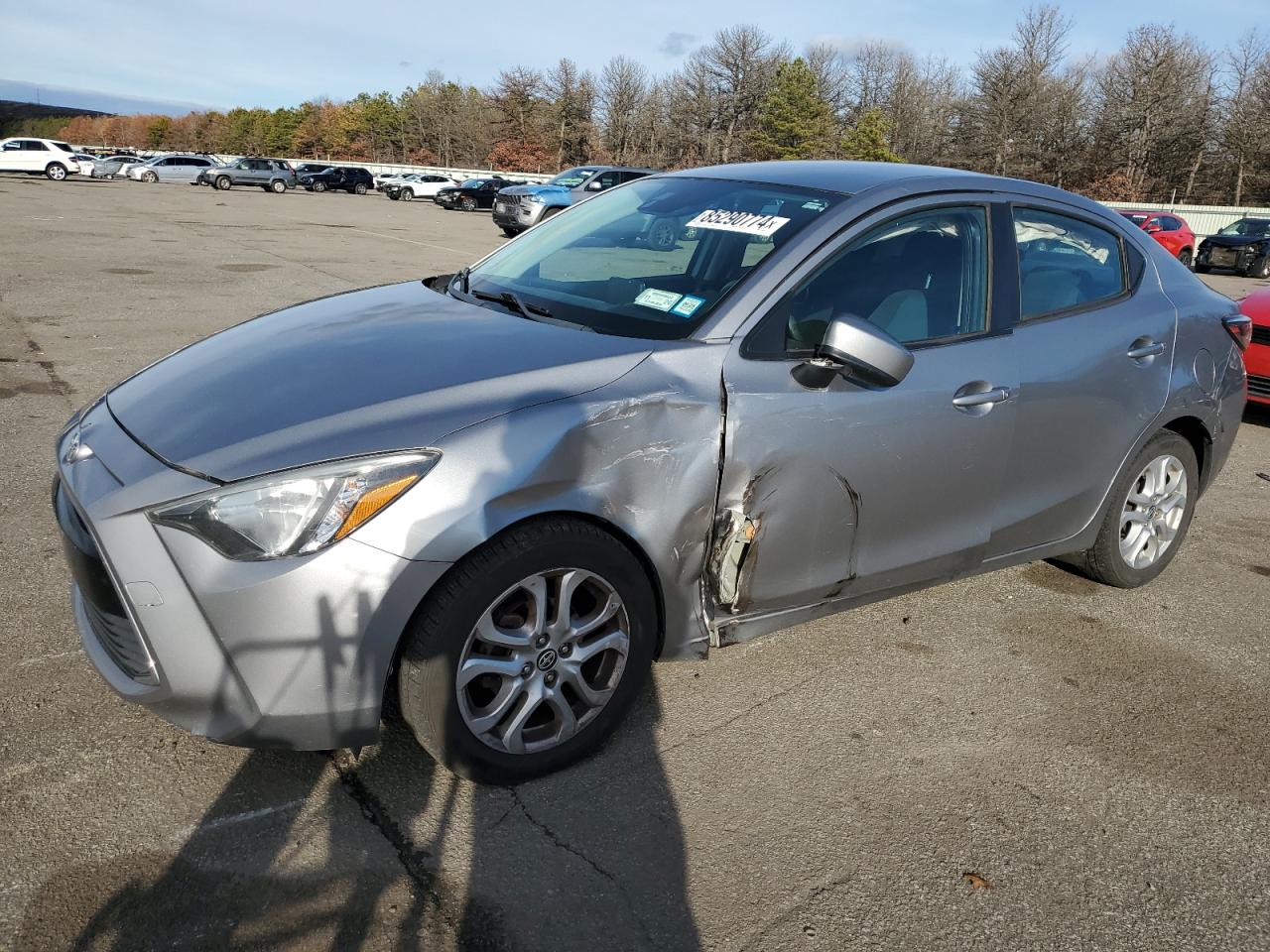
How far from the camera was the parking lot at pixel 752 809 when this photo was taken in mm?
2387

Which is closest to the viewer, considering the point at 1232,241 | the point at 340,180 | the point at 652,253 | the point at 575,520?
the point at 575,520

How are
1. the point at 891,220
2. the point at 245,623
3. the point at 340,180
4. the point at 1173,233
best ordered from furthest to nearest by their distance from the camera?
the point at 340,180, the point at 1173,233, the point at 891,220, the point at 245,623

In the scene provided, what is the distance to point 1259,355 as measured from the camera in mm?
8148

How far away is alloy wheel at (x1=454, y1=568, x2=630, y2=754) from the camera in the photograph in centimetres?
267

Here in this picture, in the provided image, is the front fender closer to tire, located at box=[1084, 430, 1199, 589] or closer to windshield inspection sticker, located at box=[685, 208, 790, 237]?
windshield inspection sticker, located at box=[685, 208, 790, 237]

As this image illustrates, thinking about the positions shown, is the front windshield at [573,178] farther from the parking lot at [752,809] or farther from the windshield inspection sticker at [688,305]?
the windshield inspection sticker at [688,305]

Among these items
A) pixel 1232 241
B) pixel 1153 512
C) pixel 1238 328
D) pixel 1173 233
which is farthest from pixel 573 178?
pixel 1153 512

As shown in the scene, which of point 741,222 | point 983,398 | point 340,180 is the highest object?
point 340,180

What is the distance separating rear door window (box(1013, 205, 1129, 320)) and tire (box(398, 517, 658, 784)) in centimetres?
196

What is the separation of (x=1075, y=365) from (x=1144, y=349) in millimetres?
511

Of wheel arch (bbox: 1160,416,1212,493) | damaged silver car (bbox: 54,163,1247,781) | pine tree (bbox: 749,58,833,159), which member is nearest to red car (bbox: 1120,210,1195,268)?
wheel arch (bbox: 1160,416,1212,493)

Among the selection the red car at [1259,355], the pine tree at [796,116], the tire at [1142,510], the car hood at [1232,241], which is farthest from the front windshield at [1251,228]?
the pine tree at [796,116]

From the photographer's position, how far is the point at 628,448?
9.20 feet

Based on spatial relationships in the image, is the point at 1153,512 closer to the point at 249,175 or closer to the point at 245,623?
the point at 245,623
